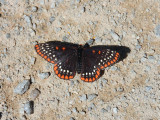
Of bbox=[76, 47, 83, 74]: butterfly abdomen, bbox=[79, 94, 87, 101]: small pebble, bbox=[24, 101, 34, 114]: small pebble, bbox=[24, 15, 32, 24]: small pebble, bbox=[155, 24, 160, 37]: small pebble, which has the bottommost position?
bbox=[24, 101, 34, 114]: small pebble

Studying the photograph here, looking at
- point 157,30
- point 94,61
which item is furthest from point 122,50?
point 157,30

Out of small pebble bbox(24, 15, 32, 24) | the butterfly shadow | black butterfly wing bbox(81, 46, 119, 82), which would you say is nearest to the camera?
black butterfly wing bbox(81, 46, 119, 82)

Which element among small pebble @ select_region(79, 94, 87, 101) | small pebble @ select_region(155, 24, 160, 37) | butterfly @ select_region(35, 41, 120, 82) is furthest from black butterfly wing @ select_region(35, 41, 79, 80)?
small pebble @ select_region(155, 24, 160, 37)

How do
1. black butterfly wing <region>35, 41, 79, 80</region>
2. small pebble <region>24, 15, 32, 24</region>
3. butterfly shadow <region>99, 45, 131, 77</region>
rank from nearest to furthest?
1. black butterfly wing <region>35, 41, 79, 80</region>
2. butterfly shadow <region>99, 45, 131, 77</region>
3. small pebble <region>24, 15, 32, 24</region>

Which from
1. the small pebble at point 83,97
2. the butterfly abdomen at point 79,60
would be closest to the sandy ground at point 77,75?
the small pebble at point 83,97

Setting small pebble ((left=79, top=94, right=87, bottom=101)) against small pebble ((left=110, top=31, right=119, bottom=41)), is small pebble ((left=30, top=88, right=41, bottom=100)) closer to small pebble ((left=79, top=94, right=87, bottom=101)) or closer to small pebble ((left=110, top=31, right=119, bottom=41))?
small pebble ((left=79, top=94, right=87, bottom=101))

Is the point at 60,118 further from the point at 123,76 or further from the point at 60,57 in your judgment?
the point at 123,76

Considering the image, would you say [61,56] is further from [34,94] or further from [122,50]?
[122,50]

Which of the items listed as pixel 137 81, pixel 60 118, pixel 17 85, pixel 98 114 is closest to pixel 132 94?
pixel 137 81
